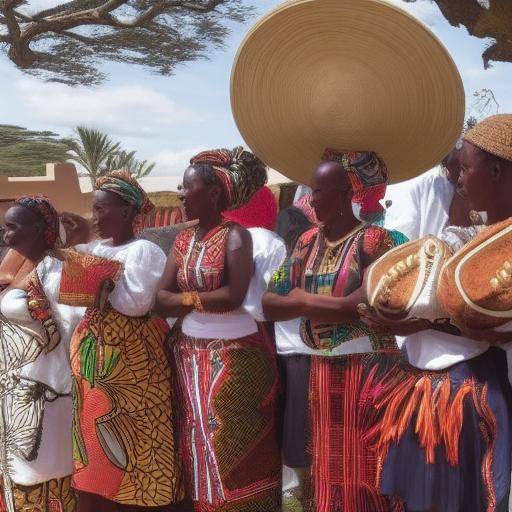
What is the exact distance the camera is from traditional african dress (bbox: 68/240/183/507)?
3615mm

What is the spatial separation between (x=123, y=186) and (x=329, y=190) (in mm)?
1128

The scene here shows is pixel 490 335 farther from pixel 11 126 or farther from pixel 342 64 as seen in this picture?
pixel 11 126

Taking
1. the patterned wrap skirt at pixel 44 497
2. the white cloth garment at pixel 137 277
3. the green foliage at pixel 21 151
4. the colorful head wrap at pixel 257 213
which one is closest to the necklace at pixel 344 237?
the white cloth garment at pixel 137 277

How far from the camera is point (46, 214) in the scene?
3.83m

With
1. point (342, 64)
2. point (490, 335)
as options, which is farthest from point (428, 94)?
point (490, 335)

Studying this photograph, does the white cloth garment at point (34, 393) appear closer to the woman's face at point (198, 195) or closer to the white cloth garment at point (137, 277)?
the white cloth garment at point (137, 277)

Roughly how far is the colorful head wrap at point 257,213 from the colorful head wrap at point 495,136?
6.59ft

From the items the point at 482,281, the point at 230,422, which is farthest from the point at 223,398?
the point at 482,281

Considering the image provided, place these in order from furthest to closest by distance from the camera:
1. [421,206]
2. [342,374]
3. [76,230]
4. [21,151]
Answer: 1. [21,151]
2. [76,230]
3. [421,206]
4. [342,374]

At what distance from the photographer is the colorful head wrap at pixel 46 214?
3785mm

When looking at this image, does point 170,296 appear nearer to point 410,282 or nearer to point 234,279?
point 234,279

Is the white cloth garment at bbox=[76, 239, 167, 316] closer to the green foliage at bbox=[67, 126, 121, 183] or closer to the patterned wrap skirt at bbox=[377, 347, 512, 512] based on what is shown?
the patterned wrap skirt at bbox=[377, 347, 512, 512]

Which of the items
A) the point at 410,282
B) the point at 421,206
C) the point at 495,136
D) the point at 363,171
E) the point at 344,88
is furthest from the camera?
the point at 421,206

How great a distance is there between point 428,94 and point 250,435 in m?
1.62
